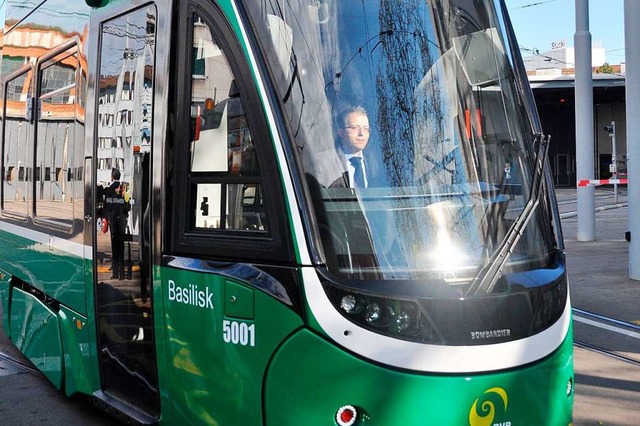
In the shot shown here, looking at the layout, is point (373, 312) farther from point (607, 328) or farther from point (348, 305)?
point (607, 328)

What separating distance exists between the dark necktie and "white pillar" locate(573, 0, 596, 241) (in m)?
14.0

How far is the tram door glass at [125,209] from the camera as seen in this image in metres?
4.42

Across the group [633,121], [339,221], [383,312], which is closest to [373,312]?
[383,312]

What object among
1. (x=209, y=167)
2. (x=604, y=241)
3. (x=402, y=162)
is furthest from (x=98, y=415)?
(x=604, y=241)

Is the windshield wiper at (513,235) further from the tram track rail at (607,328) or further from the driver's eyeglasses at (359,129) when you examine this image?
the tram track rail at (607,328)

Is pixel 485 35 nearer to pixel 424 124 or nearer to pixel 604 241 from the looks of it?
pixel 424 124

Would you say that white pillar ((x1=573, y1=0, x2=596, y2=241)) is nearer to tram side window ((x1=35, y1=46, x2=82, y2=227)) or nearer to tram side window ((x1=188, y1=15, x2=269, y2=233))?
tram side window ((x1=35, y1=46, x2=82, y2=227))

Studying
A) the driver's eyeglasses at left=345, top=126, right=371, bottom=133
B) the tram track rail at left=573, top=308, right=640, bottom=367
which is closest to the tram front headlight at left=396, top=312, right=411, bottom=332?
the driver's eyeglasses at left=345, top=126, right=371, bottom=133

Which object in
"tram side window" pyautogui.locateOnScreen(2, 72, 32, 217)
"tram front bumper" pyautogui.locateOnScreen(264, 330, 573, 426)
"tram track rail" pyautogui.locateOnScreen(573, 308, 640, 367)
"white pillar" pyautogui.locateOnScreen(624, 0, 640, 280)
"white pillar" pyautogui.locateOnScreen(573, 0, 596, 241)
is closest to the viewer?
"tram front bumper" pyautogui.locateOnScreen(264, 330, 573, 426)

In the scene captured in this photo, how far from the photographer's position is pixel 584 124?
1723 cm

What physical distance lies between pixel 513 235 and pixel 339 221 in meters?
0.82

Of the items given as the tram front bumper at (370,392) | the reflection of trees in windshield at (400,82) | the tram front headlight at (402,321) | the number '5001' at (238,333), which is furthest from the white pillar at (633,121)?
the number '5001' at (238,333)

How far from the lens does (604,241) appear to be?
16953 millimetres

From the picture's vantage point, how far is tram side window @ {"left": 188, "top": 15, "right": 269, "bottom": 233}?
381cm
